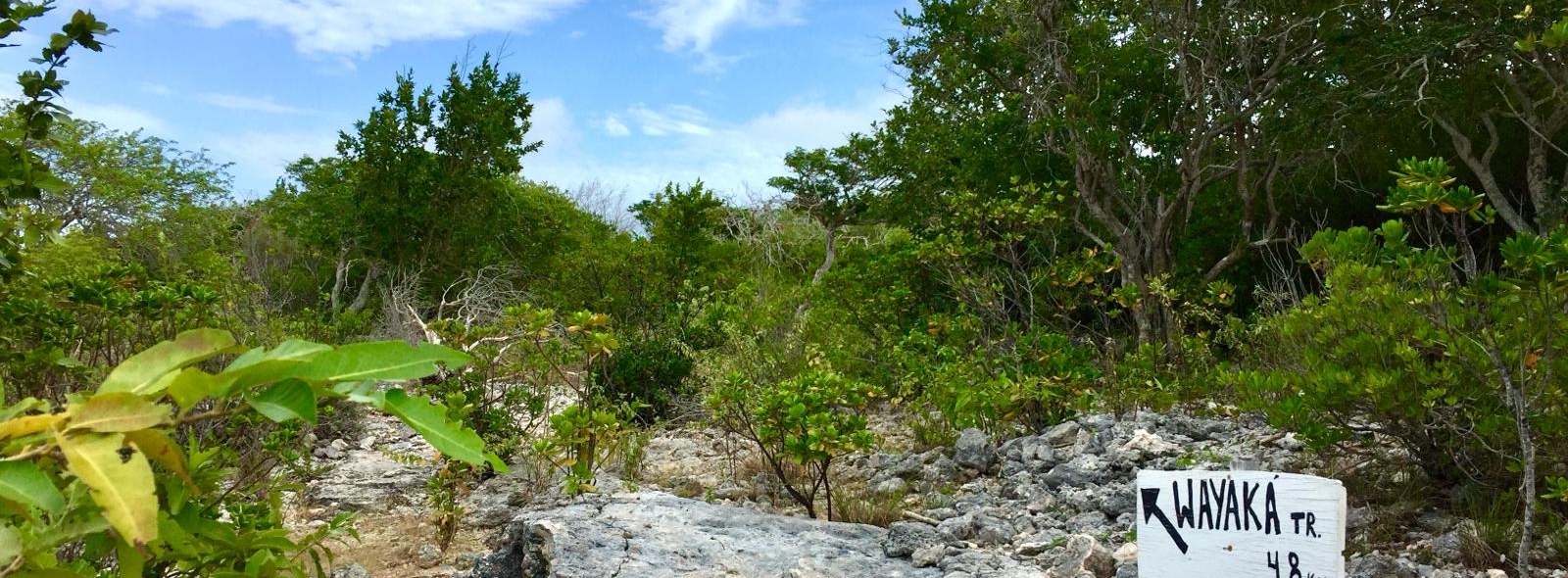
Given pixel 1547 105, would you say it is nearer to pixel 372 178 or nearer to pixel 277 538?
pixel 277 538

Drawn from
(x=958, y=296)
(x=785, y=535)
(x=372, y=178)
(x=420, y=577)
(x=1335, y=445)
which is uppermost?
(x=372, y=178)

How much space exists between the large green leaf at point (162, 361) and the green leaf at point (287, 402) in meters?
0.05

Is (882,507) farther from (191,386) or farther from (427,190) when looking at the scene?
(427,190)

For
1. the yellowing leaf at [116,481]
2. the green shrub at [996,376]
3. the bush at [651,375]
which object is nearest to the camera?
the yellowing leaf at [116,481]

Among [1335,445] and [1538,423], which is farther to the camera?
[1335,445]

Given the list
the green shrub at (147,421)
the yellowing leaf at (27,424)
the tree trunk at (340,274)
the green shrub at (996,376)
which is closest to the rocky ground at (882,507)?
the green shrub at (996,376)

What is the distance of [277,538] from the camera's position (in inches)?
49.0

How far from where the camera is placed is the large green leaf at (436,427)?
25.4 inches

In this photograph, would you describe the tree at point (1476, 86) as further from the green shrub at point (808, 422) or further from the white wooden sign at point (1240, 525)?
the white wooden sign at point (1240, 525)

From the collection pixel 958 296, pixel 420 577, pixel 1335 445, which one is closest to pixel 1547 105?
pixel 958 296

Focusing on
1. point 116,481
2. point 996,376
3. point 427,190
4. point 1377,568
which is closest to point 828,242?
point 427,190

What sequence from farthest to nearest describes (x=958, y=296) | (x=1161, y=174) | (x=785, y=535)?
(x=1161, y=174) < (x=958, y=296) < (x=785, y=535)

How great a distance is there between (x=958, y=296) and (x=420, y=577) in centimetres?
479

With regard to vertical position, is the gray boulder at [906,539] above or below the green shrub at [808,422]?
below
